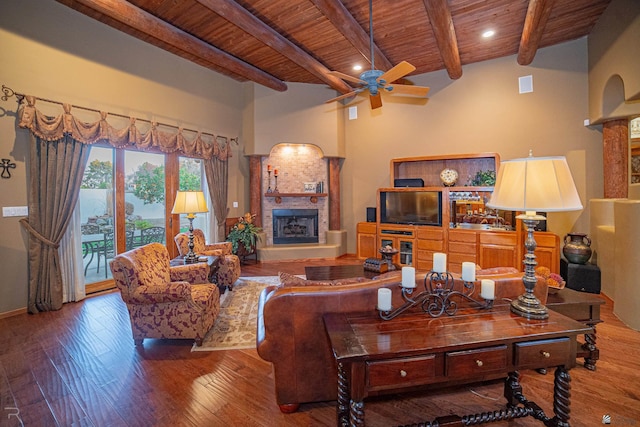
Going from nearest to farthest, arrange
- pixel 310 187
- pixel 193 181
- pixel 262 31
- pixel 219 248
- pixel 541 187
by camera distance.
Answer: pixel 541 187 → pixel 262 31 → pixel 219 248 → pixel 193 181 → pixel 310 187

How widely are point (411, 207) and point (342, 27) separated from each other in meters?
3.50

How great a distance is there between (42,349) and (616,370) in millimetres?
5204

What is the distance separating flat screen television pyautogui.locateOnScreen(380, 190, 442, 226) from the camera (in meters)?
5.64

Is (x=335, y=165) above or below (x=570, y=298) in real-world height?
above

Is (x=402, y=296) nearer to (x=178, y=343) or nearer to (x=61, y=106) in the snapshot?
(x=178, y=343)

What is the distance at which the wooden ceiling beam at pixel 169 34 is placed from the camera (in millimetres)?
3652

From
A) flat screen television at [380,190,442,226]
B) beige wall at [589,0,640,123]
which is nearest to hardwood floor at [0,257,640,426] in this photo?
flat screen television at [380,190,442,226]

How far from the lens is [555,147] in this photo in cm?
511

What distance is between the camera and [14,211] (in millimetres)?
3604

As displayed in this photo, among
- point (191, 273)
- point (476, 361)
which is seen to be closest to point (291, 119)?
point (191, 273)

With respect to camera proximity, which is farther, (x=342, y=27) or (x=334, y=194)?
(x=334, y=194)

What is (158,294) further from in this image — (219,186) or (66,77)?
(219,186)

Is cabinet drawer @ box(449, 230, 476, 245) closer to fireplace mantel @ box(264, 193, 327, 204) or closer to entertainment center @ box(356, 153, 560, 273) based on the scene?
entertainment center @ box(356, 153, 560, 273)

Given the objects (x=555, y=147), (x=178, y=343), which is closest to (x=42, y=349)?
(x=178, y=343)
